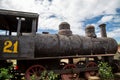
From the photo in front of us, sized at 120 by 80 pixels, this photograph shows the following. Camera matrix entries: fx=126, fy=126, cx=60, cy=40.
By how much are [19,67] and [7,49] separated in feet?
3.85

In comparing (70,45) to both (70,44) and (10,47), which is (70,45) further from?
(10,47)

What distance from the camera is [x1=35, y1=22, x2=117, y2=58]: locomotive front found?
250 inches

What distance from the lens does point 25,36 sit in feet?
19.0

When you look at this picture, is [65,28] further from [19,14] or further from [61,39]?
[19,14]

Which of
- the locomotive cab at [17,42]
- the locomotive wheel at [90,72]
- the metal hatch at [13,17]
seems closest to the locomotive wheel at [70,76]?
the locomotive wheel at [90,72]

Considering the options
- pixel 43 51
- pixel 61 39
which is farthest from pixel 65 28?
pixel 43 51

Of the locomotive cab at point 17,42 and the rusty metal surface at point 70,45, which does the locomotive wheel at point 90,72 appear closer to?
the rusty metal surface at point 70,45

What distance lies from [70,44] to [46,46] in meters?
1.40

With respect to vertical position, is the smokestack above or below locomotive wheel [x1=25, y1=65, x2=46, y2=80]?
above

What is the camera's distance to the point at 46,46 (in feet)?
20.9

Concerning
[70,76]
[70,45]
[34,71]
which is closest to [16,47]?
[34,71]

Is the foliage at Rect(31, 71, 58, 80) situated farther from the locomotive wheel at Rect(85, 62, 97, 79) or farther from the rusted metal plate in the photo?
the locomotive wheel at Rect(85, 62, 97, 79)

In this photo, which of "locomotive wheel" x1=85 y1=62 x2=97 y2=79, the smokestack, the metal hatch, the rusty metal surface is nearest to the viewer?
the metal hatch

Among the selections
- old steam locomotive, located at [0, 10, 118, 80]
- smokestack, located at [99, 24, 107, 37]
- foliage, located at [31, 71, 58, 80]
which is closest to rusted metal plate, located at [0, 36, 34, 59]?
old steam locomotive, located at [0, 10, 118, 80]
